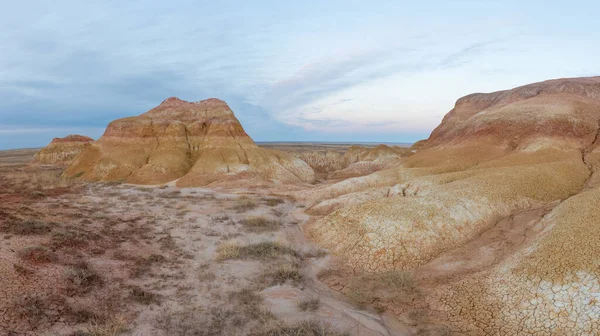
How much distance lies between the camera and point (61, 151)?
69.4 meters

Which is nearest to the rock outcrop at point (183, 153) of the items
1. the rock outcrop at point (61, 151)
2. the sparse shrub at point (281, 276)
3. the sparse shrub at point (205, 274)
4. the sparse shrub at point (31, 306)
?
the sparse shrub at point (205, 274)

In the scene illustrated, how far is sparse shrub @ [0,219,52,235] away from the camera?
10975 millimetres

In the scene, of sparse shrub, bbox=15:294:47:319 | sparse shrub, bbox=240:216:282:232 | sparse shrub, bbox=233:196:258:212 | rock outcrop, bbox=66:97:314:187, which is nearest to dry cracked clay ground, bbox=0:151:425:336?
sparse shrub, bbox=15:294:47:319

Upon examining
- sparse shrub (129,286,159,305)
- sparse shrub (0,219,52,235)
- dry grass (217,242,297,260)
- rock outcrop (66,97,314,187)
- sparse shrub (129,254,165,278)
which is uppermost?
rock outcrop (66,97,314,187)

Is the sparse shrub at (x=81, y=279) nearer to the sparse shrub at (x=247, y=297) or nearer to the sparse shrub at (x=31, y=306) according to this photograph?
the sparse shrub at (x=31, y=306)

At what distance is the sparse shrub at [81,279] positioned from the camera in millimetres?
8428

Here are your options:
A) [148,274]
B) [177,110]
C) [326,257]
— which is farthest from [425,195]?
[177,110]

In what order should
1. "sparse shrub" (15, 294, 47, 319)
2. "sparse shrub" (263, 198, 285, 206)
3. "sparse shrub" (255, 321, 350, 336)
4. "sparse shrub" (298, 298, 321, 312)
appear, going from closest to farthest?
"sparse shrub" (15, 294, 47, 319) < "sparse shrub" (255, 321, 350, 336) < "sparse shrub" (298, 298, 321, 312) < "sparse shrub" (263, 198, 285, 206)

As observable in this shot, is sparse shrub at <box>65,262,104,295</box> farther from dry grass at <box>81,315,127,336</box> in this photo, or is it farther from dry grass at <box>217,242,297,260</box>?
dry grass at <box>217,242,297,260</box>

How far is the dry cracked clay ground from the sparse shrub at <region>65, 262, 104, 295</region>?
1.1 inches

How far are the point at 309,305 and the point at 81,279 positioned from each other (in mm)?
6981

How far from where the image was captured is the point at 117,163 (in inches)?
1555

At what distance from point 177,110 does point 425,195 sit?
1759 inches

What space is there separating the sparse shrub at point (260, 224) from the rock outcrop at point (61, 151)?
204 ft
